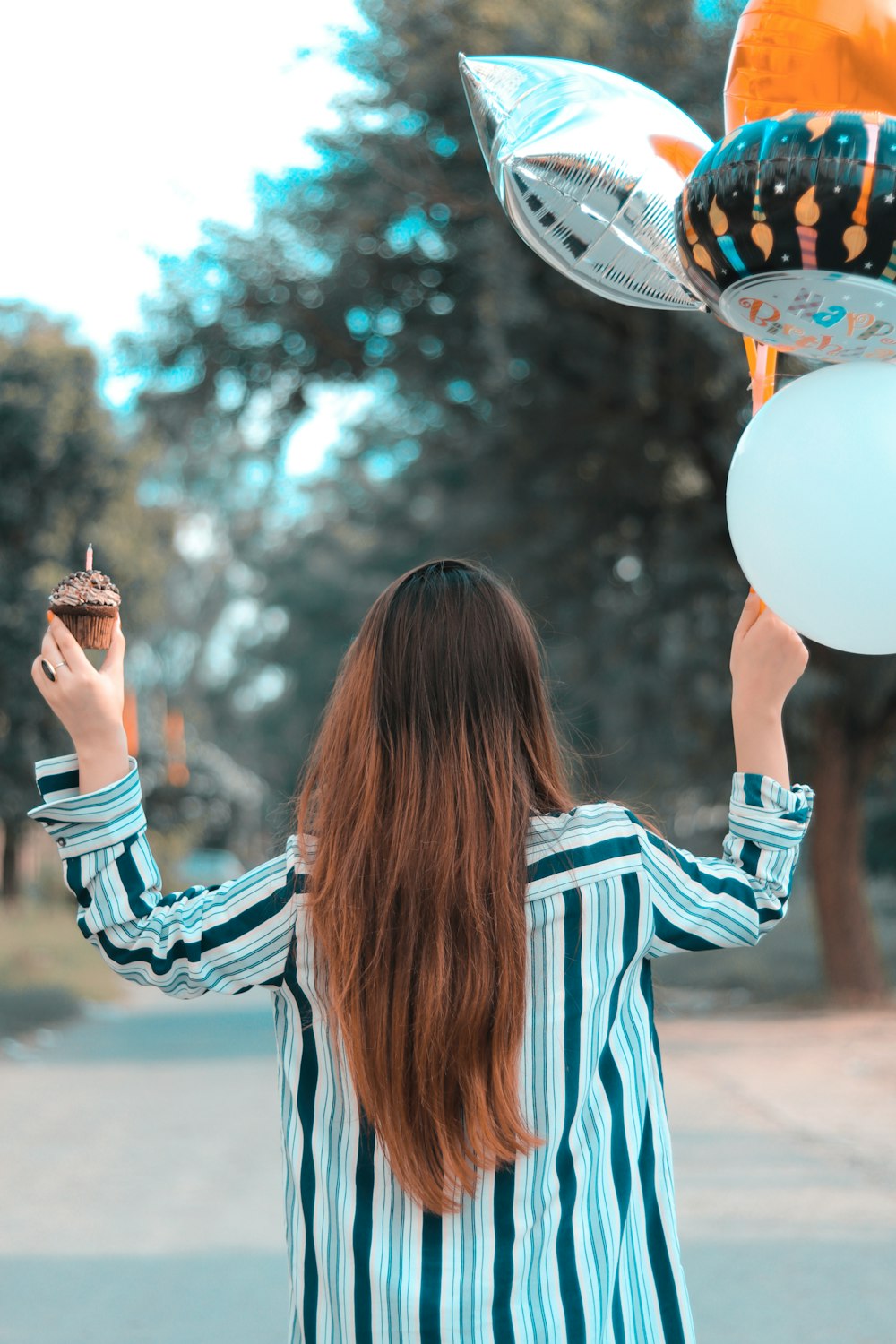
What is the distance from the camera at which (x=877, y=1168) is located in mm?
6637

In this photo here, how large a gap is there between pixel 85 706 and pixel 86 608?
0.58ft

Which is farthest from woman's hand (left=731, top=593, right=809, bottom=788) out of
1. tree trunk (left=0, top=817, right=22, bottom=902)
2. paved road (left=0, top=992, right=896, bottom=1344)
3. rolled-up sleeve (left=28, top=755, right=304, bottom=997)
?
tree trunk (left=0, top=817, right=22, bottom=902)

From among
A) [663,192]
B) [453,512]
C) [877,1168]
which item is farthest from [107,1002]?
[663,192]

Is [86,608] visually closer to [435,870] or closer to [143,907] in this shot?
[143,907]

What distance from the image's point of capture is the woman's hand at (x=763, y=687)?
190 centimetres

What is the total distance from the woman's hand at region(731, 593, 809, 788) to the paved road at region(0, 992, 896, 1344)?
310cm

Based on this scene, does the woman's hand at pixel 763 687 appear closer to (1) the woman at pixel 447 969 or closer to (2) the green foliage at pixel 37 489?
(1) the woman at pixel 447 969

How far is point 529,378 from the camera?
1116cm

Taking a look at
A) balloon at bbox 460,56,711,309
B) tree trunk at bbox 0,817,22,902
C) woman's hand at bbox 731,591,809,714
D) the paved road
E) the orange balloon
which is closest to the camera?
woman's hand at bbox 731,591,809,714

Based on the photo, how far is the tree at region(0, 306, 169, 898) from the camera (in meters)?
14.7

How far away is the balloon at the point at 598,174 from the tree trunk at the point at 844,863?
35.6 feet

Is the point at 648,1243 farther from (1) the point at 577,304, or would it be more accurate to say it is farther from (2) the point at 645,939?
(1) the point at 577,304

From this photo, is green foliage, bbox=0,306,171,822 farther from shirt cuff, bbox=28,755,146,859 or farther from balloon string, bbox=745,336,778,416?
shirt cuff, bbox=28,755,146,859

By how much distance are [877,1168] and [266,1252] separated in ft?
9.77
